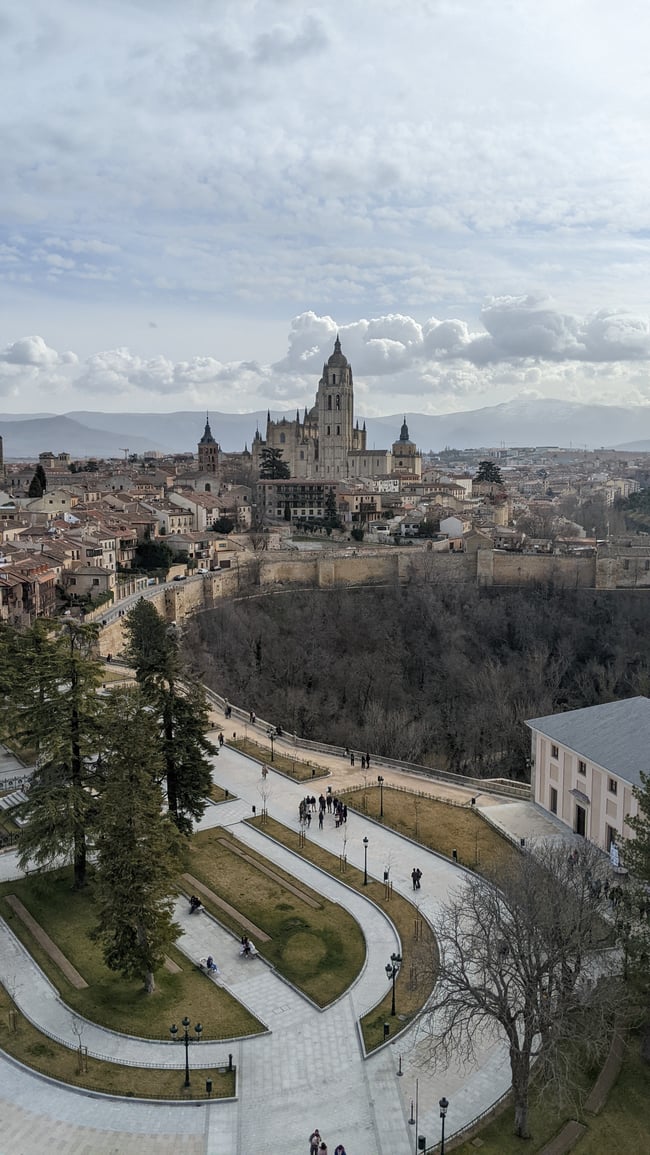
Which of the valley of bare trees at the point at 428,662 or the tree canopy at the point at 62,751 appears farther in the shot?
the valley of bare trees at the point at 428,662

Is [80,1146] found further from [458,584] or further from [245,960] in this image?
[458,584]

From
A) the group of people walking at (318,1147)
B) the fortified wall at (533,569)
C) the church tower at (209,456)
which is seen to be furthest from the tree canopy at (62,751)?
the church tower at (209,456)

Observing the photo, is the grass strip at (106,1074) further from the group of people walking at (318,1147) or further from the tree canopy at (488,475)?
the tree canopy at (488,475)

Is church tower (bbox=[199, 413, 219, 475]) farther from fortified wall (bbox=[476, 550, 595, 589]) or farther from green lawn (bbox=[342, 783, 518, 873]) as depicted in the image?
green lawn (bbox=[342, 783, 518, 873])

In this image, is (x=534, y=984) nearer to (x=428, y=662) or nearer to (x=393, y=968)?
(x=393, y=968)

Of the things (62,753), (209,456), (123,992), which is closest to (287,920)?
(123,992)

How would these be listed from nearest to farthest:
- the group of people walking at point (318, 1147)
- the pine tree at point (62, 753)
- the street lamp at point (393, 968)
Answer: the group of people walking at point (318, 1147)
the street lamp at point (393, 968)
the pine tree at point (62, 753)

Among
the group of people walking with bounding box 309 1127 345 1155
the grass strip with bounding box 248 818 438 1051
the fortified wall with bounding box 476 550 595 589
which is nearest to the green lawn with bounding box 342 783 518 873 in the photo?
the grass strip with bounding box 248 818 438 1051
